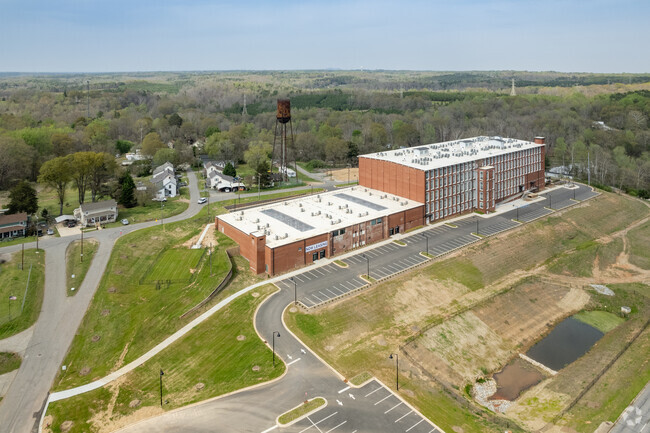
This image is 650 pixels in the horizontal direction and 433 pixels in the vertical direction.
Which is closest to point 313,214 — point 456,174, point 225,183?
point 456,174

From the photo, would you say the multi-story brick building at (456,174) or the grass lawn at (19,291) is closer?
the grass lawn at (19,291)

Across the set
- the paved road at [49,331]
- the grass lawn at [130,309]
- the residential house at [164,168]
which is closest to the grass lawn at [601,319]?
the grass lawn at [130,309]

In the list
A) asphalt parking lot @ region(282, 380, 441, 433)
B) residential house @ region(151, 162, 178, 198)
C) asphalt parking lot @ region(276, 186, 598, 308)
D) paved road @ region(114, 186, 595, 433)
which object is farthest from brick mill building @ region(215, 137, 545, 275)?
residential house @ region(151, 162, 178, 198)

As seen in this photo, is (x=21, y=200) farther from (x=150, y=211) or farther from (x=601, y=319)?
(x=601, y=319)

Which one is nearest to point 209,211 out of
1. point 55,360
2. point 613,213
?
point 55,360

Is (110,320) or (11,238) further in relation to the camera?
(11,238)

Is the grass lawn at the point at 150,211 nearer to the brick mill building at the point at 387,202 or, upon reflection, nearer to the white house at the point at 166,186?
the white house at the point at 166,186

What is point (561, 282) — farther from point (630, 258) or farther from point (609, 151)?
point (609, 151)
